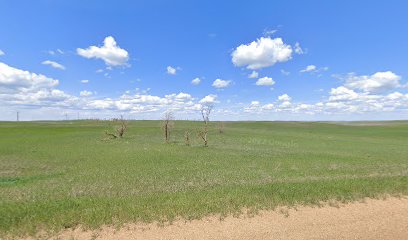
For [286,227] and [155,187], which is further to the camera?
[155,187]

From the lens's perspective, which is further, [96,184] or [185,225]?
[96,184]

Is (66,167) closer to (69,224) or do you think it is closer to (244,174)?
(244,174)

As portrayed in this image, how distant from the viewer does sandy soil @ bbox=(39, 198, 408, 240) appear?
10156mm

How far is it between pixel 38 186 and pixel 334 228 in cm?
1691

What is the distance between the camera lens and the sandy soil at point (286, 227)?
10156mm

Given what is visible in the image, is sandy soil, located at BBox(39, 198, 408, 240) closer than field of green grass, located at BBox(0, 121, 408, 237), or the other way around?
sandy soil, located at BBox(39, 198, 408, 240)

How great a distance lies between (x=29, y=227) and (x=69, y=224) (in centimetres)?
125

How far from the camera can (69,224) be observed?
10.8 meters

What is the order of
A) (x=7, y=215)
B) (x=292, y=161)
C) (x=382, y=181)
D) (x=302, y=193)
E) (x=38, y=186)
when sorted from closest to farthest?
(x=7, y=215) → (x=302, y=193) → (x=382, y=181) → (x=38, y=186) → (x=292, y=161)

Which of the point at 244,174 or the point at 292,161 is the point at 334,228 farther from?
the point at 292,161

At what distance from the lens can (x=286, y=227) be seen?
10.9 meters

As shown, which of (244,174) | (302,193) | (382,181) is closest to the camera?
(302,193)

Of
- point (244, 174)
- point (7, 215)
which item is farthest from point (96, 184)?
point (244, 174)

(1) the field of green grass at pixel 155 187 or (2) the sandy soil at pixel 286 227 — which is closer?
(2) the sandy soil at pixel 286 227
